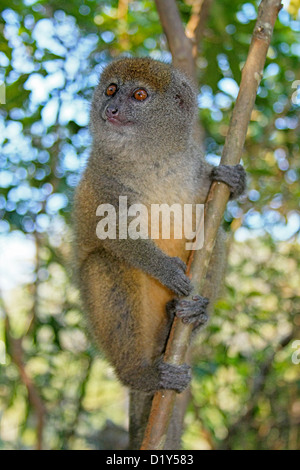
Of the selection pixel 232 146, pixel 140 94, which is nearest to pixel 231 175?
pixel 232 146

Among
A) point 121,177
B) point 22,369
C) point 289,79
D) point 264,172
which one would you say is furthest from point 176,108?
point 22,369

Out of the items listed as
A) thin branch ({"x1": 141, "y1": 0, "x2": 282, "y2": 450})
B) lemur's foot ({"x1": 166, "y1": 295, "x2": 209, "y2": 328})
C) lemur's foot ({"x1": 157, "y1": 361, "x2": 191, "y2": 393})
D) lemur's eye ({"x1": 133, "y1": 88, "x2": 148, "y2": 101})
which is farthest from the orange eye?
lemur's foot ({"x1": 157, "y1": 361, "x2": 191, "y2": 393})

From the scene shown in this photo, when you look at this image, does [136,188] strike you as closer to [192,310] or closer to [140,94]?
[140,94]

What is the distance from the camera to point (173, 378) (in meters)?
3.55

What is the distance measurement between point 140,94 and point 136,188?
70 cm

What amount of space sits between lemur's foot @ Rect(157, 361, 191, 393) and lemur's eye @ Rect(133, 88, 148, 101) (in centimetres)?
192

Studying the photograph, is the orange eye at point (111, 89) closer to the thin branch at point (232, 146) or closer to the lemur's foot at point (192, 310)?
the thin branch at point (232, 146)

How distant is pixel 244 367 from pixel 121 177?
308cm

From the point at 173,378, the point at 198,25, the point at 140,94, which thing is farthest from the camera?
the point at 198,25

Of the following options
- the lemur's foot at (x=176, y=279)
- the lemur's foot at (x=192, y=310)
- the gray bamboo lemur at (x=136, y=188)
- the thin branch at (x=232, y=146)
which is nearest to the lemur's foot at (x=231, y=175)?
the gray bamboo lemur at (x=136, y=188)

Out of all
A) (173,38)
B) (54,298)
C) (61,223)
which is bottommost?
(54,298)

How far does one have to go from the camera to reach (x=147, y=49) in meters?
5.78

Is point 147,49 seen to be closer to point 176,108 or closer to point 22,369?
point 176,108
